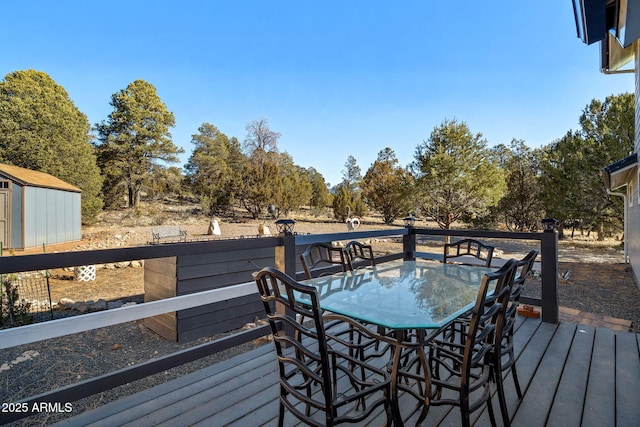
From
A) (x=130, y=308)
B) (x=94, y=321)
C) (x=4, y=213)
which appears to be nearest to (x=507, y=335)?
(x=130, y=308)

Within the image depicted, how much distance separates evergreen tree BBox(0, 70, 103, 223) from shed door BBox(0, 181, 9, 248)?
5.50m

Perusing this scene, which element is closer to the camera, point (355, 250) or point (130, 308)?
point (130, 308)

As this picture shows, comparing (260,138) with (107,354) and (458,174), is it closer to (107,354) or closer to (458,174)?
(458,174)

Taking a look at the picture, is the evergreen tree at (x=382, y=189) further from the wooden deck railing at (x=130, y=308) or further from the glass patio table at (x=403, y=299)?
the wooden deck railing at (x=130, y=308)

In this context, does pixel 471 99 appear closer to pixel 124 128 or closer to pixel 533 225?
pixel 533 225

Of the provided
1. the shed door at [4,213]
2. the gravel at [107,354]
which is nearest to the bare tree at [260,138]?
the shed door at [4,213]

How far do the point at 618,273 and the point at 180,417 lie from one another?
345 inches

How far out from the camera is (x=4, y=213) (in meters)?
9.69

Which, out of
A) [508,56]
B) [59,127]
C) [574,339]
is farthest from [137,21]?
[574,339]

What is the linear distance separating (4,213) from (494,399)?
A: 13.3 m

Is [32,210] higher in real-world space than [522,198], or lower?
lower

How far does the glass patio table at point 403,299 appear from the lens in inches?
49.2

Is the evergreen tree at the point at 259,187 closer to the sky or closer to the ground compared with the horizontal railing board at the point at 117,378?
closer to the sky

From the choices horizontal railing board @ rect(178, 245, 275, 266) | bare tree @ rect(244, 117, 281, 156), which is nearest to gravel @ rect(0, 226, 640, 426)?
horizontal railing board @ rect(178, 245, 275, 266)
